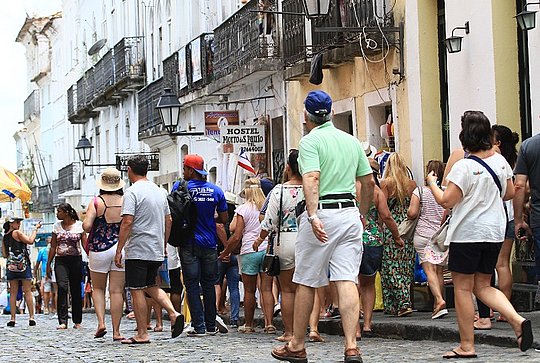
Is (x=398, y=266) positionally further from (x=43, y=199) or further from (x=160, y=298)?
(x=43, y=199)

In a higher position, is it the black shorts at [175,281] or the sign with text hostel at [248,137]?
the sign with text hostel at [248,137]

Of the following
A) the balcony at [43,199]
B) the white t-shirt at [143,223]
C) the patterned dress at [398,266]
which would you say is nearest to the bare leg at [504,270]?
the patterned dress at [398,266]

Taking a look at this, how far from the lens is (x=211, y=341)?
47.9 ft

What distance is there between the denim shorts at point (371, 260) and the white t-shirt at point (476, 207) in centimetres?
335

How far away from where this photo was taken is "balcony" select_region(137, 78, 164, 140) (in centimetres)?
3412

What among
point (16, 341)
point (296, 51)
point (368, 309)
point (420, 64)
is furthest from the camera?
point (296, 51)

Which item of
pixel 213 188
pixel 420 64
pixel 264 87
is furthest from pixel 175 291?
pixel 264 87

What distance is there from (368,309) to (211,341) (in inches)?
68.7

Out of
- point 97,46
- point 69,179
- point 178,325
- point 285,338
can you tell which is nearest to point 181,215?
point 178,325

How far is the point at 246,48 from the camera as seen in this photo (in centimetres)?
2523

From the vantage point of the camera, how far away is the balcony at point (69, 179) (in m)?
52.4

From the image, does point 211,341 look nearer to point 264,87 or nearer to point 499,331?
point 499,331

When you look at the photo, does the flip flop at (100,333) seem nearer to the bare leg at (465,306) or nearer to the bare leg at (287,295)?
the bare leg at (287,295)

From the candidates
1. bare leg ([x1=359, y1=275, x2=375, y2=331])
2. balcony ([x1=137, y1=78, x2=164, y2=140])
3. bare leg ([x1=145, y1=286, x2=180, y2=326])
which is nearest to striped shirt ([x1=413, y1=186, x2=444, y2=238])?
bare leg ([x1=359, y1=275, x2=375, y2=331])
